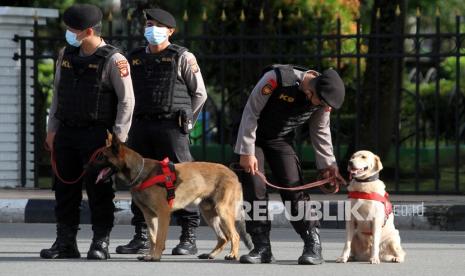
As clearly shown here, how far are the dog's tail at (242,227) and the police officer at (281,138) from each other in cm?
20

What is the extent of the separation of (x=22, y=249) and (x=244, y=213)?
1981 mm

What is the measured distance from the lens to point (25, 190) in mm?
14586

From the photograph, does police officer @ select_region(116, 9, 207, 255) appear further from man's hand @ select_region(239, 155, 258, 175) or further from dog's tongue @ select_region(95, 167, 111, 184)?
man's hand @ select_region(239, 155, 258, 175)

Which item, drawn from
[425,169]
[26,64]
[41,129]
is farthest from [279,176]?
Result: [425,169]

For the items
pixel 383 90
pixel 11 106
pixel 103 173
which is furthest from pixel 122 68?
pixel 383 90

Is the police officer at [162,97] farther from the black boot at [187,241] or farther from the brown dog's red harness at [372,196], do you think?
the brown dog's red harness at [372,196]

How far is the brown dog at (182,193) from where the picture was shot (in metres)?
8.77

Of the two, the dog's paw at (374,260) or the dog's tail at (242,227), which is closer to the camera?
the dog's paw at (374,260)

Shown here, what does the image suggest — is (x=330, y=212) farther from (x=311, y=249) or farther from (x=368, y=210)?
(x=368, y=210)

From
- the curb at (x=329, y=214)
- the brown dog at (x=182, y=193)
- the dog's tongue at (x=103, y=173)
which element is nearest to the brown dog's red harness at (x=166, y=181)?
the brown dog at (x=182, y=193)

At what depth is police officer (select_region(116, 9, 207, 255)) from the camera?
9.45 meters

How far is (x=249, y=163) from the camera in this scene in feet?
28.2

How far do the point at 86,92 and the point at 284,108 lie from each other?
1424 millimetres

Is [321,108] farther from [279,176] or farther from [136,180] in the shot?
[136,180]
